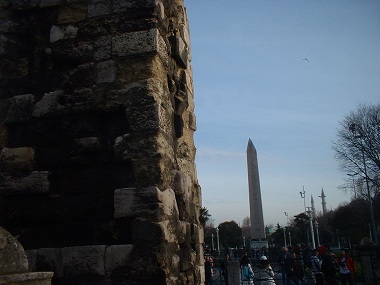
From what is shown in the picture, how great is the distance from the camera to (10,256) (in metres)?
2.17

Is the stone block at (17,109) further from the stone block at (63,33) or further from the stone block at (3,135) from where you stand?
the stone block at (63,33)

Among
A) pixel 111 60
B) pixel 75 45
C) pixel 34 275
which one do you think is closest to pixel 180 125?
pixel 111 60

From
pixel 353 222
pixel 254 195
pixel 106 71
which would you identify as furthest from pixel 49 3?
pixel 353 222

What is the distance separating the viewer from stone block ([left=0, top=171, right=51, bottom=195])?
3.22 meters

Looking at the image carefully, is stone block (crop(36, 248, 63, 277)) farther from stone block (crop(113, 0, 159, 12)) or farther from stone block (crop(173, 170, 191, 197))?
stone block (crop(113, 0, 159, 12))

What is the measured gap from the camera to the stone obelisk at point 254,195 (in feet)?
68.4

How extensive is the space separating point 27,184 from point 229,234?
4523 cm

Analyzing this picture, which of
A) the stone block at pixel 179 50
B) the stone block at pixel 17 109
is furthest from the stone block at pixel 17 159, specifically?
the stone block at pixel 179 50

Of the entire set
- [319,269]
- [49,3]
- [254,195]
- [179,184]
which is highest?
[49,3]

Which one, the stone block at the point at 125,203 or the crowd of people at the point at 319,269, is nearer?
the stone block at the point at 125,203

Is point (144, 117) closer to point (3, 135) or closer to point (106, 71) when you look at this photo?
point (106, 71)

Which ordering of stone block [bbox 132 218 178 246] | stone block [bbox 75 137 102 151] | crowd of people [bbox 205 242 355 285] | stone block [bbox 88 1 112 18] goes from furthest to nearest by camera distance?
crowd of people [bbox 205 242 355 285], stone block [bbox 88 1 112 18], stone block [bbox 75 137 102 151], stone block [bbox 132 218 178 246]

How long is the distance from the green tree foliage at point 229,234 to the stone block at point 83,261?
42875mm

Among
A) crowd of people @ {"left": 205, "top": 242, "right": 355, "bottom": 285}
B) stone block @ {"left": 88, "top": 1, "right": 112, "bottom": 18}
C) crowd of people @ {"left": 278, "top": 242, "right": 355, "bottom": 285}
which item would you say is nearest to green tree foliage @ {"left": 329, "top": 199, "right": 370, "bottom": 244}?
crowd of people @ {"left": 278, "top": 242, "right": 355, "bottom": 285}
